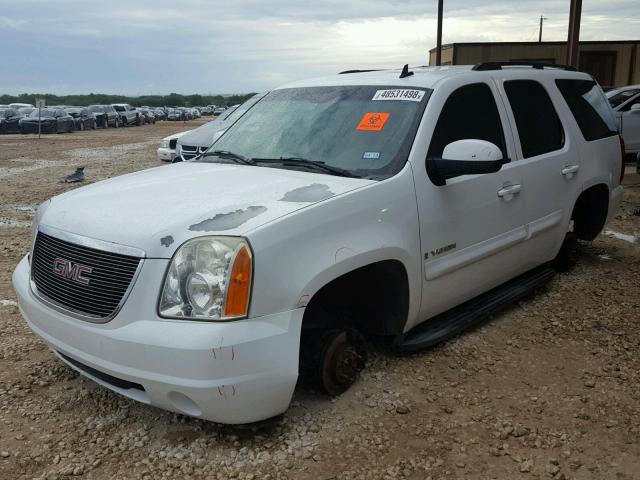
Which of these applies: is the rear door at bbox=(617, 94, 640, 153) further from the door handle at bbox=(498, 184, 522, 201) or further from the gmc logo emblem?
the gmc logo emblem

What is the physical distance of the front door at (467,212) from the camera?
142 inches

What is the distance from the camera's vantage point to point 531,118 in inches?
179

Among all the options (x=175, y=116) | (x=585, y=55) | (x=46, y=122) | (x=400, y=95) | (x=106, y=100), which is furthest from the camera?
(x=106, y=100)

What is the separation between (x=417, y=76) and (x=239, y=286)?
6.85ft

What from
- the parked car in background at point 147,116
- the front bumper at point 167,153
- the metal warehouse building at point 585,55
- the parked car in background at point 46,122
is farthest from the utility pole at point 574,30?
the parked car in background at point 147,116

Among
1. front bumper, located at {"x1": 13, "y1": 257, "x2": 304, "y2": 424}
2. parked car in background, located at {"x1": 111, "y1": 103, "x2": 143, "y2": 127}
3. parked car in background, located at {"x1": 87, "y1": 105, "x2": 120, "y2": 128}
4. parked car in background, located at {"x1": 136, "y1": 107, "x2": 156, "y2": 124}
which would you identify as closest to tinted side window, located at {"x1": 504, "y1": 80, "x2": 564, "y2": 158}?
front bumper, located at {"x1": 13, "y1": 257, "x2": 304, "y2": 424}

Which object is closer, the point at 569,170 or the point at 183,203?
the point at 183,203

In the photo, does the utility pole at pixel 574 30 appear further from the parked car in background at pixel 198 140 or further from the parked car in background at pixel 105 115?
the parked car in background at pixel 105 115

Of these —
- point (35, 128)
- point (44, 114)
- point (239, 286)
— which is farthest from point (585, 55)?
point (239, 286)

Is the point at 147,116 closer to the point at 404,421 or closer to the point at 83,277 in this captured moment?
the point at 83,277

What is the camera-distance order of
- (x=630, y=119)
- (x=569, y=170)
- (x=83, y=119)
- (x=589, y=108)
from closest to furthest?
(x=569, y=170) → (x=589, y=108) → (x=630, y=119) → (x=83, y=119)

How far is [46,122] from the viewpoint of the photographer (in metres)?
32.2

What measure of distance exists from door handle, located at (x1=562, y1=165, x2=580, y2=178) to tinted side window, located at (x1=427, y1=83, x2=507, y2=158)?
82 centimetres

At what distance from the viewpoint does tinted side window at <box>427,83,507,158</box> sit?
375cm
